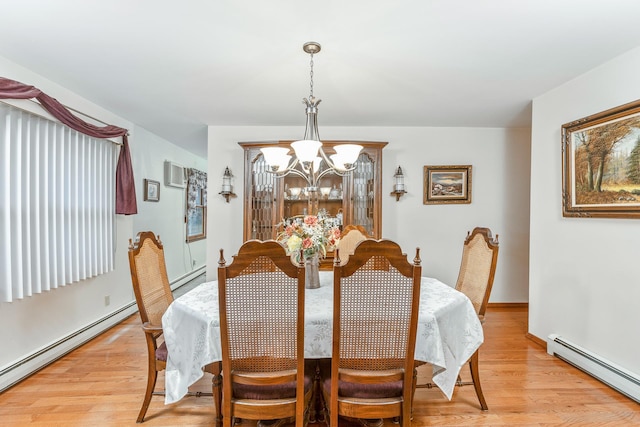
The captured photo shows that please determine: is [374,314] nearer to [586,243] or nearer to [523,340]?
[586,243]

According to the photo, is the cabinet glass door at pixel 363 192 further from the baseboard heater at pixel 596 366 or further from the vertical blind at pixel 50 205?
the vertical blind at pixel 50 205

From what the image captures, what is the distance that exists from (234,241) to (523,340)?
3.32 metres

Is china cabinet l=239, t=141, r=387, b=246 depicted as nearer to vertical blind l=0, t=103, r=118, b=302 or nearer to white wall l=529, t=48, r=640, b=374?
vertical blind l=0, t=103, r=118, b=302

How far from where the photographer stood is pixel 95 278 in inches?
131

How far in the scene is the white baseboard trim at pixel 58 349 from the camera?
230cm

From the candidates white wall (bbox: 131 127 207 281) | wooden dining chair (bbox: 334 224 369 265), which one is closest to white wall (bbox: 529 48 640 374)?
wooden dining chair (bbox: 334 224 369 265)

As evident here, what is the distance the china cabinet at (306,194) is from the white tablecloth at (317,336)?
1.95 m

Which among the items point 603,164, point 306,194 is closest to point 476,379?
point 603,164

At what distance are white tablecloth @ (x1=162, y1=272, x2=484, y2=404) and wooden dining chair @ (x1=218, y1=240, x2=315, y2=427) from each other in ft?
0.47

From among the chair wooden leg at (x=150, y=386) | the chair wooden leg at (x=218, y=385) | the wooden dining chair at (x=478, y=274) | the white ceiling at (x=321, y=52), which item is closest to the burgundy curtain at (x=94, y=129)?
the white ceiling at (x=321, y=52)

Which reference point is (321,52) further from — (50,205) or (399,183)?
(50,205)

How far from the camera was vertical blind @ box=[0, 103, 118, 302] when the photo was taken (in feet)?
7.47

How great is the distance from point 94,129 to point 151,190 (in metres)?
1.40

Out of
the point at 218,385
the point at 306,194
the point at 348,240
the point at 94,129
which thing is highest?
the point at 94,129
